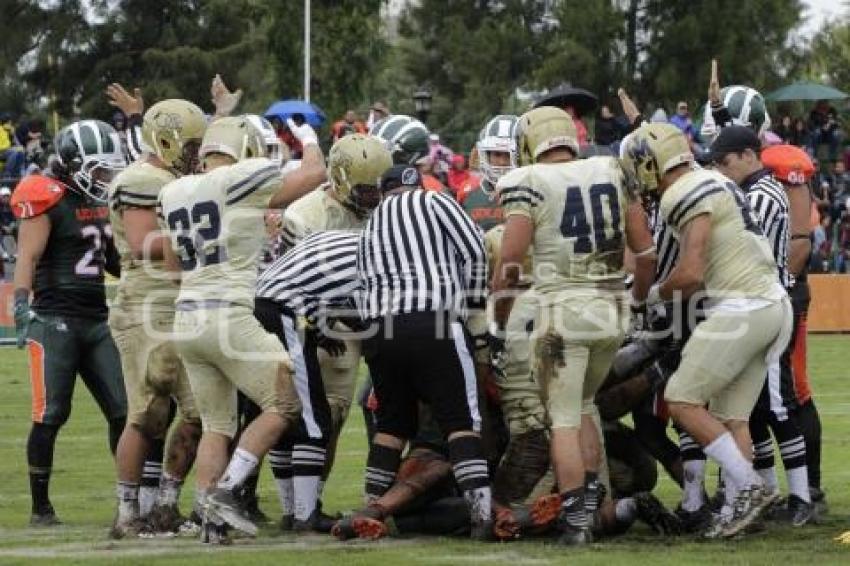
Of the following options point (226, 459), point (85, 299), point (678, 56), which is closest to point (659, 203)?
point (226, 459)

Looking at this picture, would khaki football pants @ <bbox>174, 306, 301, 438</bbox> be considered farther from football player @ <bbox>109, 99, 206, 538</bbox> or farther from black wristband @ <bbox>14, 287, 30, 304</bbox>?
black wristband @ <bbox>14, 287, 30, 304</bbox>

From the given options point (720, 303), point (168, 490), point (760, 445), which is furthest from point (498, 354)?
point (168, 490)

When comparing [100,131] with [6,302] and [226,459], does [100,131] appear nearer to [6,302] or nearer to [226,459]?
[226,459]

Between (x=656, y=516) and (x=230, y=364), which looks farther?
(x=656, y=516)

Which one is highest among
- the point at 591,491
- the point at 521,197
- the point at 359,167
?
the point at 359,167

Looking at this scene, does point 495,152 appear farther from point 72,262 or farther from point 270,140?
point 72,262

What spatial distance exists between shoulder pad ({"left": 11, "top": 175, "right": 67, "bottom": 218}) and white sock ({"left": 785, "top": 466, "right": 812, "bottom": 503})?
3714 millimetres

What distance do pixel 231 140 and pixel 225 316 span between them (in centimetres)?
80

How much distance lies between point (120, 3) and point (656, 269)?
32.9 m

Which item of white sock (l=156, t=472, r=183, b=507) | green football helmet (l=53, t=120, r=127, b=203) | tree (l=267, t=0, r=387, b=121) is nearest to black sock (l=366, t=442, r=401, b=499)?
white sock (l=156, t=472, r=183, b=507)

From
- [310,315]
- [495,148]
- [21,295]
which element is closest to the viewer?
[310,315]

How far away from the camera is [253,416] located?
30.5 feet

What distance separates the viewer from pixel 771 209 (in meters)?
8.52

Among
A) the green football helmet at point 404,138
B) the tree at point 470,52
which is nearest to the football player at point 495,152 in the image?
the green football helmet at point 404,138
